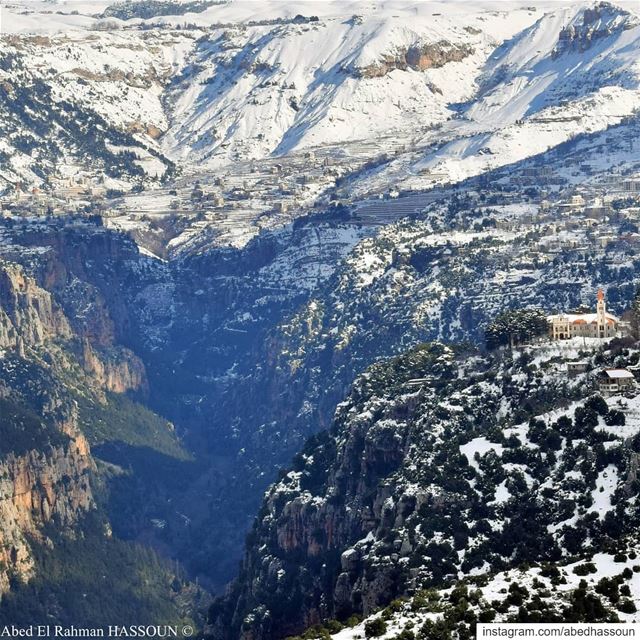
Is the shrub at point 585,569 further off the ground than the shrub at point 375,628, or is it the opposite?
the shrub at point 585,569

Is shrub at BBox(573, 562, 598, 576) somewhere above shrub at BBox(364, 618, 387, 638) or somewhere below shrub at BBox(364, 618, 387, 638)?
above

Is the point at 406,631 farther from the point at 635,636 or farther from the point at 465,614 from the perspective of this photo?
Answer: the point at 635,636

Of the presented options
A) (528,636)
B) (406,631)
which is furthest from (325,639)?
(528,636)

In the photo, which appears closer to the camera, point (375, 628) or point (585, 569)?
point (375, 628)

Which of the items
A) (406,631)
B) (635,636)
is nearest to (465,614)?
(406,631)

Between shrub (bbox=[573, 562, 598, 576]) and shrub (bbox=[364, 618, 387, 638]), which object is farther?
shrub (bbox=[573, 562, 598, 576])

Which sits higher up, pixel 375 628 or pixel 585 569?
pixel 585 569

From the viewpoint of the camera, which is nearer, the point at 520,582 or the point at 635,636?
the point at 635,636

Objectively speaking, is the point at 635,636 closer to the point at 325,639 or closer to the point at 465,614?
the point at 465,614

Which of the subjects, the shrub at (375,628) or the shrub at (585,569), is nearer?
the shrub at (375,628)
